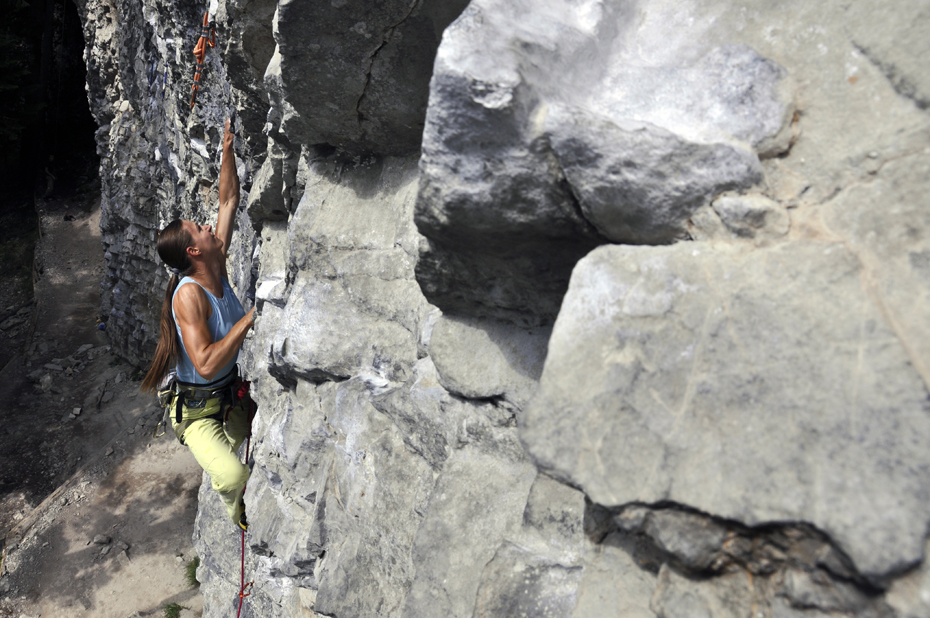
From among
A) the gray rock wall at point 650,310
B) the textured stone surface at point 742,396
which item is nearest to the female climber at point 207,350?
the gray rock wall at point 650,310

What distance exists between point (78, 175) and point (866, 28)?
16.0m

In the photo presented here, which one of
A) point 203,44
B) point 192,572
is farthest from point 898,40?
point 192,572

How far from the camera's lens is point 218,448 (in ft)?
12.8

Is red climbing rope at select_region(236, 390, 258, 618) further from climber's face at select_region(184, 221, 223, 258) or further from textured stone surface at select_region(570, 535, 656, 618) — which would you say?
textured stone surface at select_region(570, 535, 656, 618)

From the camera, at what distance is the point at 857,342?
45.6 inches

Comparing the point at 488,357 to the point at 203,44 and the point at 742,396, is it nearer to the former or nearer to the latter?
the point at 742,396

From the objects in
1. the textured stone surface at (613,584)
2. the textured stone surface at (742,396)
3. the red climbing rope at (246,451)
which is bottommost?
the red climbing rope at (246,451)

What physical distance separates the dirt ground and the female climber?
2533mm

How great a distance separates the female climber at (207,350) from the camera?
3469 millimetres

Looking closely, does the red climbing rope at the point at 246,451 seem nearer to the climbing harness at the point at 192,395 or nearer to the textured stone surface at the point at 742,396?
the climbing harness at the point at 192,395

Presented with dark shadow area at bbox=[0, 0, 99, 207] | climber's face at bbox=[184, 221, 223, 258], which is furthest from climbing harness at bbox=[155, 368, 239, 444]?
dark shadow area at bbox=[0, 0, 99, 207]

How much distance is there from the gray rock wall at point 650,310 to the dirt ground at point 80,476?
176 inches

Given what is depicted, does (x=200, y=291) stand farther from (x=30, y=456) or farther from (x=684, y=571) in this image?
(x=30, y=456)

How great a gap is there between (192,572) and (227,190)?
12.8 ft
